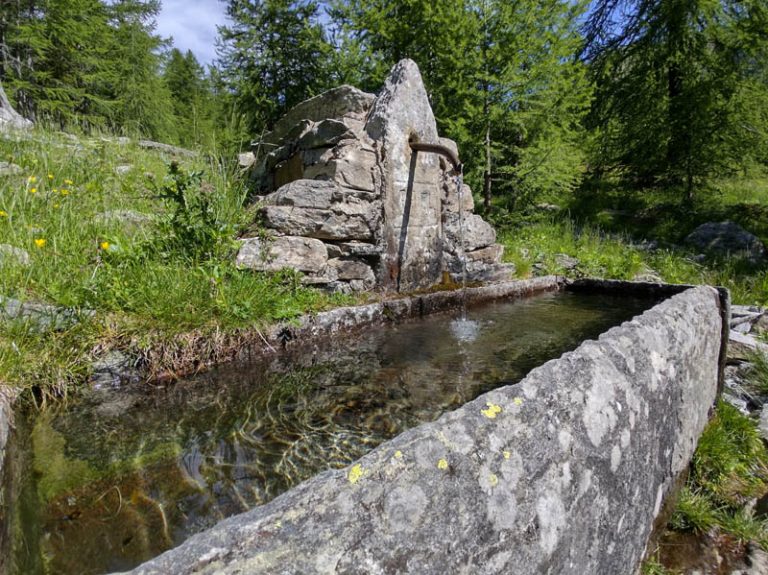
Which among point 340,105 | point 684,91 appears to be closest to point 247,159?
point 340,105

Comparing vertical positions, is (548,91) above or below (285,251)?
above

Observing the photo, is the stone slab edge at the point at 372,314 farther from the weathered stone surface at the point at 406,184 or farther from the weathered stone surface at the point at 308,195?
the weathered stone surface at the point at 308,195

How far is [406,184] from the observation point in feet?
15.8

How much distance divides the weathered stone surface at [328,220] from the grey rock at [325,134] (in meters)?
0.76

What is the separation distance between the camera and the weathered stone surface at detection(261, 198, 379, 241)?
383 centimetres

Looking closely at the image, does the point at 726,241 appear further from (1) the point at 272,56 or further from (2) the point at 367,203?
(1) the point at 272,56

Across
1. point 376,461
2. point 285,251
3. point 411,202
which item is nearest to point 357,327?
point 285,251

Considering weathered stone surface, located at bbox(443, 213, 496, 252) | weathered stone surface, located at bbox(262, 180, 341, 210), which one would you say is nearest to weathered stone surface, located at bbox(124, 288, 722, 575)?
weathered stone surface, located at bbox(262, 180, 341, 210)

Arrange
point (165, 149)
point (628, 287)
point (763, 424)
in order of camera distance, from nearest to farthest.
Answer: point (763, 424) < point (628, 287) < point (165, 149)

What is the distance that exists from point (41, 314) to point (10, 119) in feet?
21.5

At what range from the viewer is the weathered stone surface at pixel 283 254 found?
3514mm

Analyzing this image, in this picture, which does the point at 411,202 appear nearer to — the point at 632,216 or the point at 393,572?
the point at 393,572

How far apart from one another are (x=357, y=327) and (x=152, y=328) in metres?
1.59

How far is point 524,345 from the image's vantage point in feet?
11.1
